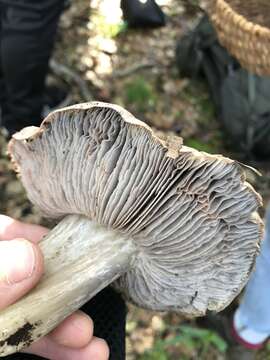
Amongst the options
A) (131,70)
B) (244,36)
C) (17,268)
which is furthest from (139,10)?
(131,70)

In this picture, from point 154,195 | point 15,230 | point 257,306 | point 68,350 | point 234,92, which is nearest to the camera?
point 154,195

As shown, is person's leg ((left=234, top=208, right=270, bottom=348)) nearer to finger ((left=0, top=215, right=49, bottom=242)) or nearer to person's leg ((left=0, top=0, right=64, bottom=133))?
finger ((left=0, top=215, right=49, bottom=242))

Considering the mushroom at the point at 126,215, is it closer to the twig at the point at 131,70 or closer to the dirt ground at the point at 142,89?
the dirt ground at the point at 142,89

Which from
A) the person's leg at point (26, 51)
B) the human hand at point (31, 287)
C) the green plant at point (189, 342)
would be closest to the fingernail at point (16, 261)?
the human hand at point (31, 287)

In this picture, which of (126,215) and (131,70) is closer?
(126,215)

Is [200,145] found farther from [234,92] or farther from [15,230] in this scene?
[15,230]

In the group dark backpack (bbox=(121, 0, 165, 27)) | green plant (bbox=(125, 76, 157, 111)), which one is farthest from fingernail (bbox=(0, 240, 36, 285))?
green plant (bbox=(125, 76, 157, 111))
